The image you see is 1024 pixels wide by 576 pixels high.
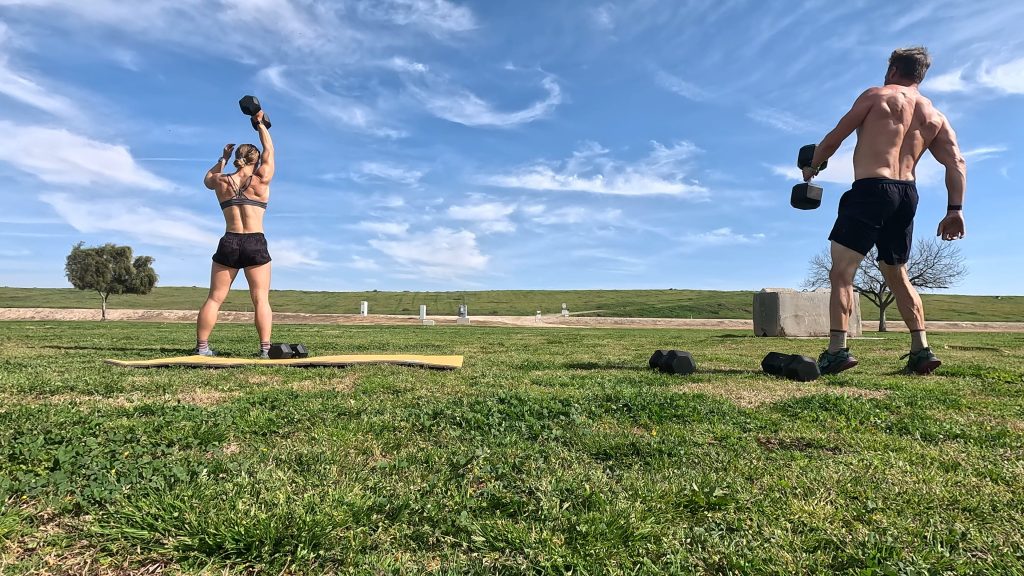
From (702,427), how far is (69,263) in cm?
7216

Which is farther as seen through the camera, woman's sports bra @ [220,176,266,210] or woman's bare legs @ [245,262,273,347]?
woman's bare legs @ [245,262,273,347]

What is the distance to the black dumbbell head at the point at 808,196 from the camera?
23.9 ft

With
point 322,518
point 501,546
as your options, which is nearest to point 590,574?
point 501,546

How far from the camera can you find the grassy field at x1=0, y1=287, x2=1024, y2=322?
7531cm

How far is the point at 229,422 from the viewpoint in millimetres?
3775

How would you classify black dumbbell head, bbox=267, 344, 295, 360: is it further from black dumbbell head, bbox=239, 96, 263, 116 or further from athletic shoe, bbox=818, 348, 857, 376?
athletic shoe, bbox=818, 348, 857, 376

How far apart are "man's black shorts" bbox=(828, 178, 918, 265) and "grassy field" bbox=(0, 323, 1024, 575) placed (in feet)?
8.19

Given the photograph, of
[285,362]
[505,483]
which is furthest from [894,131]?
[285,362]

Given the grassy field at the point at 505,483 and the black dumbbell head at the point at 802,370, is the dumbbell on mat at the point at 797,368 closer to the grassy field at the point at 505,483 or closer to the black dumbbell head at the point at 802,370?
the black dumbbell head at the point at 802,370

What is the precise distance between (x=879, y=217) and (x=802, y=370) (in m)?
2.20

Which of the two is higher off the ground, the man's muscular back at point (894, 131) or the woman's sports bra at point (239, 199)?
the man's muscular back at point (894, 131)

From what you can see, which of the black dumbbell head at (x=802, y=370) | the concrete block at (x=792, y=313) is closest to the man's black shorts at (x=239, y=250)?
the black dumbbell head at (x=802, y=370)

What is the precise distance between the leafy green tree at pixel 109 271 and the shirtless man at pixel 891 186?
67.0 metres

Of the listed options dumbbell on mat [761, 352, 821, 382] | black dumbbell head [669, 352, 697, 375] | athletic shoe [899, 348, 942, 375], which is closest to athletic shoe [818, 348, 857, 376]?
dumbbell on mat [761, 352, 821, 382]
